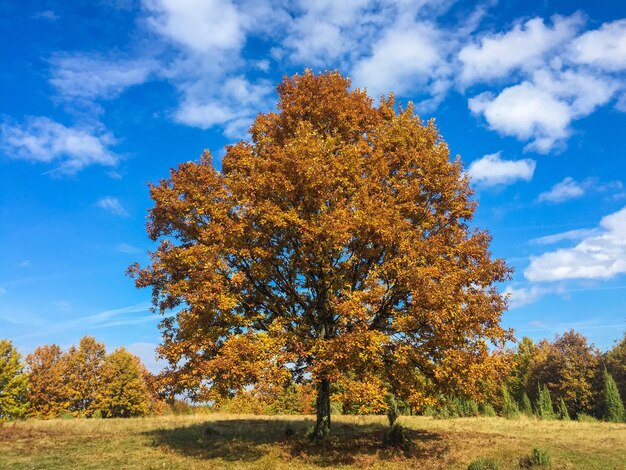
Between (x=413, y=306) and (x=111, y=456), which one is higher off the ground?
(x=413, y=306)

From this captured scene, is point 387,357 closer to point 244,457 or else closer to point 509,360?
point 509,360

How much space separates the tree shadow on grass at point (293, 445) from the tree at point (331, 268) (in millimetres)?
1552

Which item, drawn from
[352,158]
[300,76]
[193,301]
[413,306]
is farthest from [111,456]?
[300,76]

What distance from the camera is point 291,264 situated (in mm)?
18547

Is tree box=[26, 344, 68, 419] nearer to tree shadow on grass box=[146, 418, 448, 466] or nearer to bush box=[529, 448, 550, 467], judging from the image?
tree shadow on grass box=[146, 418, 448, 466]

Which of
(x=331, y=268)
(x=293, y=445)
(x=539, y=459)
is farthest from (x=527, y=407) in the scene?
(x=331, y=268)

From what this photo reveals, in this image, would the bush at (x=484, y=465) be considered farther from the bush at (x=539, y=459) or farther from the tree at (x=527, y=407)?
the tree at (x=527, y=407)

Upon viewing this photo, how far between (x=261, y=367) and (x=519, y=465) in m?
10.3

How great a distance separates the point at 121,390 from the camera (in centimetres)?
6894

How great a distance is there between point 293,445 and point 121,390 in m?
60.9

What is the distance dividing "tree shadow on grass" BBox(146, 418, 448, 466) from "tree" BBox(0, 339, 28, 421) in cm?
4963

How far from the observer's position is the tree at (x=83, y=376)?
67688 millimetres

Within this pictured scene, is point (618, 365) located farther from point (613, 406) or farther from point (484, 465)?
point (484, 465)

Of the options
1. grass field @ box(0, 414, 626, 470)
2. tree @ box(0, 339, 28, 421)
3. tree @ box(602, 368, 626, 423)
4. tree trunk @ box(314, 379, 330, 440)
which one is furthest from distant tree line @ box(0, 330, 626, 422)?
tree trunk @ box(314, 379, 330, 440)
